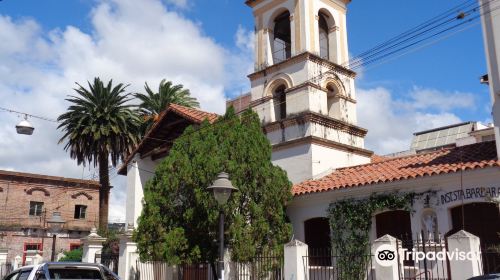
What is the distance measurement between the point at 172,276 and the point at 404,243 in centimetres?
792

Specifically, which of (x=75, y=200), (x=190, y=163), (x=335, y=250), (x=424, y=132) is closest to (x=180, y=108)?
(x=190, y=163)

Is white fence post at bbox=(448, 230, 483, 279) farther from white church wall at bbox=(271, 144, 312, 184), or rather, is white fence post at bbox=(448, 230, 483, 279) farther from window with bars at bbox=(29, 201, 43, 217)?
window with bars at bbox=(29, 201, 43, 217)

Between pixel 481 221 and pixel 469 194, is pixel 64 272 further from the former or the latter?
pixel 481 221

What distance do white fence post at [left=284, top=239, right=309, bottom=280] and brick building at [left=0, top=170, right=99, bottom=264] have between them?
33.2 m

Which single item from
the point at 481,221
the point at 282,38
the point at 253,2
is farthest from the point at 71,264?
the point at 253,2

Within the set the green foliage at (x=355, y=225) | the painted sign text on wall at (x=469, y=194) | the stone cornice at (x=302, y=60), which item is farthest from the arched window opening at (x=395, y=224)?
the stone cornice at (x=302, y=60)

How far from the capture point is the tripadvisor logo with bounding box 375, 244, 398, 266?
11.4m

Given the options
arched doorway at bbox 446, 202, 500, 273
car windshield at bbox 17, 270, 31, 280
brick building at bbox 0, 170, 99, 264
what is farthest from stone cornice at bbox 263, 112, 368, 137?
brick building at bbox 0, 170, 99, 264

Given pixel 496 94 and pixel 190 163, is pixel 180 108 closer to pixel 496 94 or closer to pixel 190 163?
pixel 190 163

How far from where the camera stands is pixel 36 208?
1762 inches

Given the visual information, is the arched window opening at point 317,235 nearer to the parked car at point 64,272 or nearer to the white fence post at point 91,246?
the parked car at point 64,272

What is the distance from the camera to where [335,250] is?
15695mm

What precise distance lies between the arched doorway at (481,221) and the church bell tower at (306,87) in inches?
248

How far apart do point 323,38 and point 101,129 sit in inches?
688
